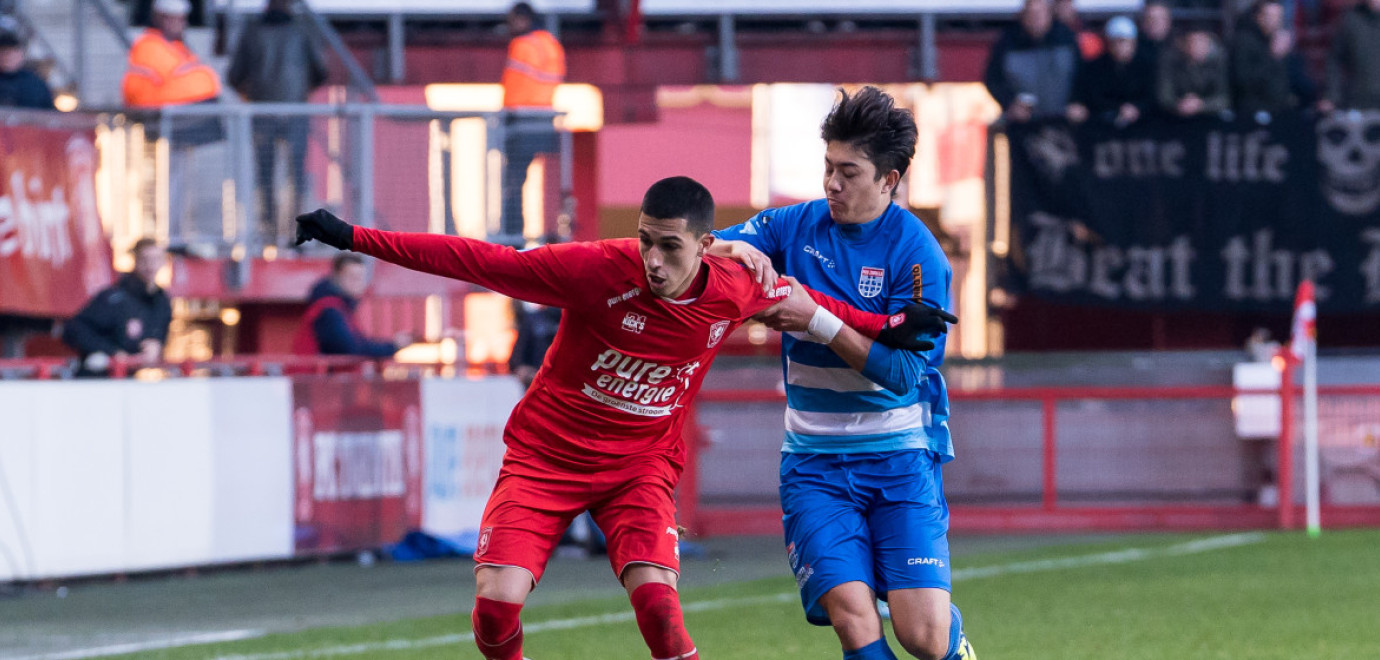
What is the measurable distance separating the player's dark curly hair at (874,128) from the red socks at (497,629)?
6.04 ft

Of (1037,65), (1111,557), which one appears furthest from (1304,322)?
(1037,65)

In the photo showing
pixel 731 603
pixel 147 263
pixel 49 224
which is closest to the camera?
pixel 731 603

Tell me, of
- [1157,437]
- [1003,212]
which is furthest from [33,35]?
[1157,437]

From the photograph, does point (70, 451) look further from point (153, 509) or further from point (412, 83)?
point (412, 83)

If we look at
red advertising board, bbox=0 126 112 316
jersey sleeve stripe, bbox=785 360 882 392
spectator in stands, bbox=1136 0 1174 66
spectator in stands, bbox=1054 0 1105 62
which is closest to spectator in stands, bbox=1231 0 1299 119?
spectator in stands, bbox=1136 0 1174 66

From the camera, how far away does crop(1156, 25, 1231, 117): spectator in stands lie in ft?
54.0

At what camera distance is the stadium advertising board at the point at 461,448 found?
1332 centimetres

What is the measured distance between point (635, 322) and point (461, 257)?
0.65 metres

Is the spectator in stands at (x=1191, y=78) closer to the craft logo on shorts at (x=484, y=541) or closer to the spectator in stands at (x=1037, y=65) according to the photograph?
the spectator in stands at (x=1037, y=65)

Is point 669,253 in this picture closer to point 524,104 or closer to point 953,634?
point 953,634

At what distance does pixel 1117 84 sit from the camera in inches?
651

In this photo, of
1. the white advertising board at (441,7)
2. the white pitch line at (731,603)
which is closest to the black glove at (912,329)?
the white pitch line at (731,603)

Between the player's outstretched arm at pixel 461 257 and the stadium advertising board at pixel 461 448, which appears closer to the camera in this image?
the player's outstretched arm at pixel 461 257

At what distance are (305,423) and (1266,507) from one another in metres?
7.82
